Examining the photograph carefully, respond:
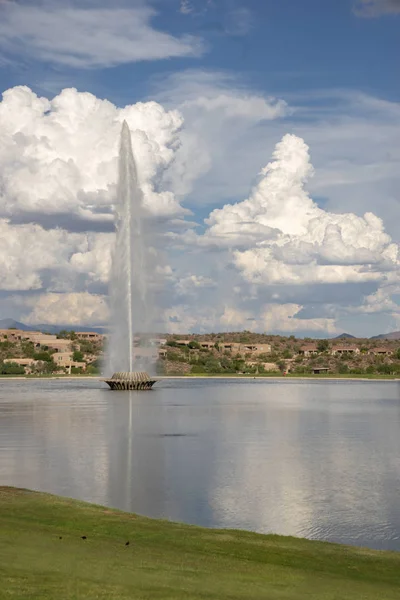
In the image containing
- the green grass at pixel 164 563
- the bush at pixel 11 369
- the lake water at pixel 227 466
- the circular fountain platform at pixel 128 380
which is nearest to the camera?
the green grass at pixel 164 563

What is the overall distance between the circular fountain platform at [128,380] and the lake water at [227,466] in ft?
108

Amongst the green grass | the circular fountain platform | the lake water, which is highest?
the circular fountain platform

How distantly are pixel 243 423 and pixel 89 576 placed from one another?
44.7 m

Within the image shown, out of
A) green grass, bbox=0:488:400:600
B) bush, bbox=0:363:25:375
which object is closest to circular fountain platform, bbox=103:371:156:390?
green grass, bbox=0:488:400:600

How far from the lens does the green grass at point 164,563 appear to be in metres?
13.2

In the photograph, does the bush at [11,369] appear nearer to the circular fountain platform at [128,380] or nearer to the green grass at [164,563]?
the circular fountain platform at [128,380]

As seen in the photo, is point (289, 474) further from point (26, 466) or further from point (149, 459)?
point (26, 466)

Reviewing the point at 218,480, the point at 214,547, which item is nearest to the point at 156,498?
the point at 218,480

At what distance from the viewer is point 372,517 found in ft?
78.3

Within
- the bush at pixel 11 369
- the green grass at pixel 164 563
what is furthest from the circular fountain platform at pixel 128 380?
the bush at pixel 11 369

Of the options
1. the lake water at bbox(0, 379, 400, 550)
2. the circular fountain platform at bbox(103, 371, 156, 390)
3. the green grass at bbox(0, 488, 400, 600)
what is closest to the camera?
the green grass at bbox(0, 488, 400, 600)

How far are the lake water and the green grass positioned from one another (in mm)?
3071

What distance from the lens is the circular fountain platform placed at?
Answer: 101 metres

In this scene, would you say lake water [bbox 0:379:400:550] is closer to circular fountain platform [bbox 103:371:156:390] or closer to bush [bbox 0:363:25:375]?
circular fountain platform [bbox 103:371:156:390]
